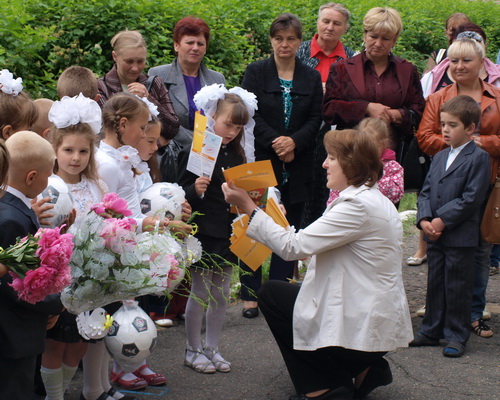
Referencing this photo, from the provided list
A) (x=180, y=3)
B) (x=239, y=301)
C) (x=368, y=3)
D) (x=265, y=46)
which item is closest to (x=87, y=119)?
(x=239, y=301)

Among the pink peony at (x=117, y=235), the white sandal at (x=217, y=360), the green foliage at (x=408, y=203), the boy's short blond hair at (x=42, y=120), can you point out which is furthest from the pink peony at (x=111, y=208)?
the green foliage at (x=408, y=203)

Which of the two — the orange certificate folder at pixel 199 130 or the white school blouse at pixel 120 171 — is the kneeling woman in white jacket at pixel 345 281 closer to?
the orange certificate folder at pixel 199 130

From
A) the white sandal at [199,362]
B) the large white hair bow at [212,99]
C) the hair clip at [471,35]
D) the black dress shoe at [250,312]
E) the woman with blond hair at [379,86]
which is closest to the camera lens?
the white sandal at [199,362]

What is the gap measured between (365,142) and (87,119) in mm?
1615

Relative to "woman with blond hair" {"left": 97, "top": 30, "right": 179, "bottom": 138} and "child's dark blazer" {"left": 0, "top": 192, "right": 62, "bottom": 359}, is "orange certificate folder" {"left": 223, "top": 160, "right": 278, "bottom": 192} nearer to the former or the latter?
"child's dark blazer" {"left": 0, "top": 192, "right": 62, "bottom": 359}

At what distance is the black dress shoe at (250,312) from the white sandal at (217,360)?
1.02 metres

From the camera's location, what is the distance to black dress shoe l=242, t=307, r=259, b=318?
21.4 ft

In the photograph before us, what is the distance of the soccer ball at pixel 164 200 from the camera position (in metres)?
5.05

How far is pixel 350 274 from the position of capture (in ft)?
15.3

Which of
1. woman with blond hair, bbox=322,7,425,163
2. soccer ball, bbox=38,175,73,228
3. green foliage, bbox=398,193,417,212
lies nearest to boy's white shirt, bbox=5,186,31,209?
soccer ball, bbox=38,175,73,228

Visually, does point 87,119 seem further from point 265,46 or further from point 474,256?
point 265,46

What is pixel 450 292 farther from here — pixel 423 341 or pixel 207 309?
pixel 207 309

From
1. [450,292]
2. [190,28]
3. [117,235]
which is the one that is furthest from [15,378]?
[190,28]

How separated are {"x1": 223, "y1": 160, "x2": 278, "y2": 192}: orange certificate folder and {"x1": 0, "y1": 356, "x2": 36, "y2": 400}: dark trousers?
5.41 feet
